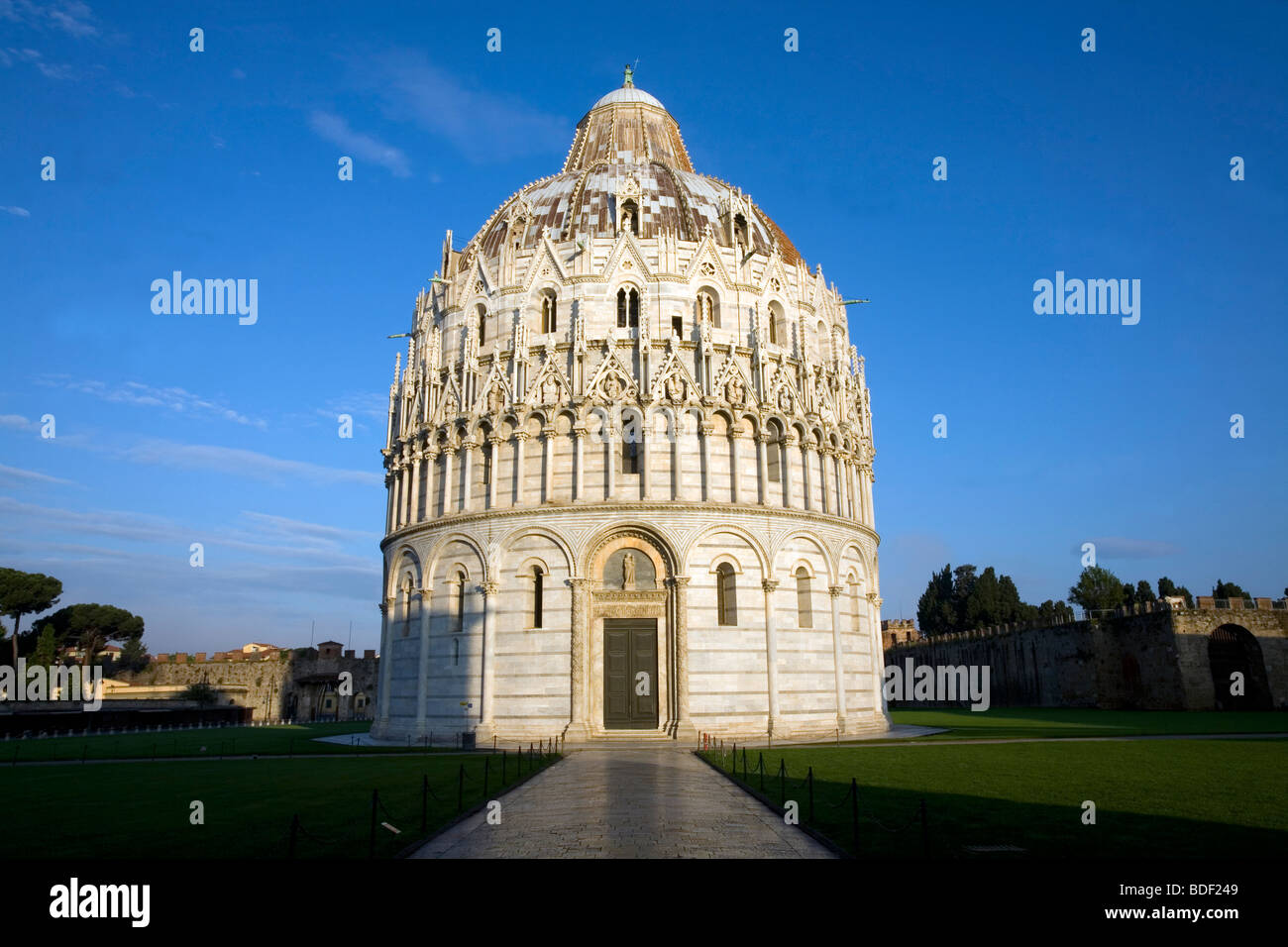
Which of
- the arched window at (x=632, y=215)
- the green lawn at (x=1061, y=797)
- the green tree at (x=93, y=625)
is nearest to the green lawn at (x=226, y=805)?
the green lawn at (x=1061, y=797)

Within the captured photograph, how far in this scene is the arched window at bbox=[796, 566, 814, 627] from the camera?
3847 centimetres

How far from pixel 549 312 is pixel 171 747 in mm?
25967

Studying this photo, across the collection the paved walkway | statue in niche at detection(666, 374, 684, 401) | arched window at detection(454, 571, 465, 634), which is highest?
statue in niche at detection(666, 374, 684, 401)

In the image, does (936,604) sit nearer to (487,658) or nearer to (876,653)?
(876,653)

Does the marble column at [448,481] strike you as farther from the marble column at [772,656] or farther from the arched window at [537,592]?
the marble column at [772,656]

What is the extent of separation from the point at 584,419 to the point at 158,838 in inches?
1031

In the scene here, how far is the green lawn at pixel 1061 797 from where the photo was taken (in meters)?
12.3

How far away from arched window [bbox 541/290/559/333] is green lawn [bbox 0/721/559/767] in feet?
64.4

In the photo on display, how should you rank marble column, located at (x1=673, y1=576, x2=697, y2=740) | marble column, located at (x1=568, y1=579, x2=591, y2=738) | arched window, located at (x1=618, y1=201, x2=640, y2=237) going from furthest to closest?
arched window, located at (x1=618, y1=201, x2=640, y2=237)
marble column, located at (x1=568, y1=579, x2=591, y2=738)
marble column, located at (x1=673, y1=576, x2=697, y2=740)

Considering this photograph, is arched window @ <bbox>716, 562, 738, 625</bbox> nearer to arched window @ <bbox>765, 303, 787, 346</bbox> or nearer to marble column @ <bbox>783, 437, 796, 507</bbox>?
marble column @ <bbox>783, 437, 796, 507</bbox>

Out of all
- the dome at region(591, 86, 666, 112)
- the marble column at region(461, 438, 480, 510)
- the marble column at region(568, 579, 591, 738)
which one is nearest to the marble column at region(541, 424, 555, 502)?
the marble column at region(461, 438, 480, 510)

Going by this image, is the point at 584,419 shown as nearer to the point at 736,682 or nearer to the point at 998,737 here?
the point at 736,682

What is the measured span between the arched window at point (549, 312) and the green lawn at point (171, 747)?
64.4 feet

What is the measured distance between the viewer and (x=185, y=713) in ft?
186
